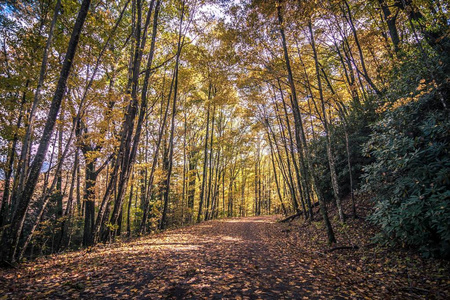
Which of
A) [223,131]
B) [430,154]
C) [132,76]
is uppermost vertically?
[223,131]

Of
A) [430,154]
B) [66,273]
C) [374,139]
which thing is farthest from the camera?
[374,139]

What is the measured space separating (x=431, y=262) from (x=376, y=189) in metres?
2.18

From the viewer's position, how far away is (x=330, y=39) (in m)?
10.5

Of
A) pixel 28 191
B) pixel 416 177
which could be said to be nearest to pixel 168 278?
pixel 28 191

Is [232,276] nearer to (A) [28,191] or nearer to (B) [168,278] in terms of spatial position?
(B) [168,278]

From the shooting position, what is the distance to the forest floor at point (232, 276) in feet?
10.5

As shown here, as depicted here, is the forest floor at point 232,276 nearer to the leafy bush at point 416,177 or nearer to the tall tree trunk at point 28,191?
the tall tree trunk at point 28,191

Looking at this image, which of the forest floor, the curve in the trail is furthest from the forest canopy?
the curve in the trail

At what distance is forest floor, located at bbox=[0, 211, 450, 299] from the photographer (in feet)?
10.5

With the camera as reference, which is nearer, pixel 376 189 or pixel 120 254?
pixel 120 254

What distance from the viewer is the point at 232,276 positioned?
3963mm

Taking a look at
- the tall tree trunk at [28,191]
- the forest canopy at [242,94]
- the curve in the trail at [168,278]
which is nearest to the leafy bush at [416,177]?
the forest canopy at [242,94]

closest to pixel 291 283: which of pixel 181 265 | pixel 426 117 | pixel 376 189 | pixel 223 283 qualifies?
pixel 223 283

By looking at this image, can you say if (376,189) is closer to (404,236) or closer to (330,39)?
(404,236)
